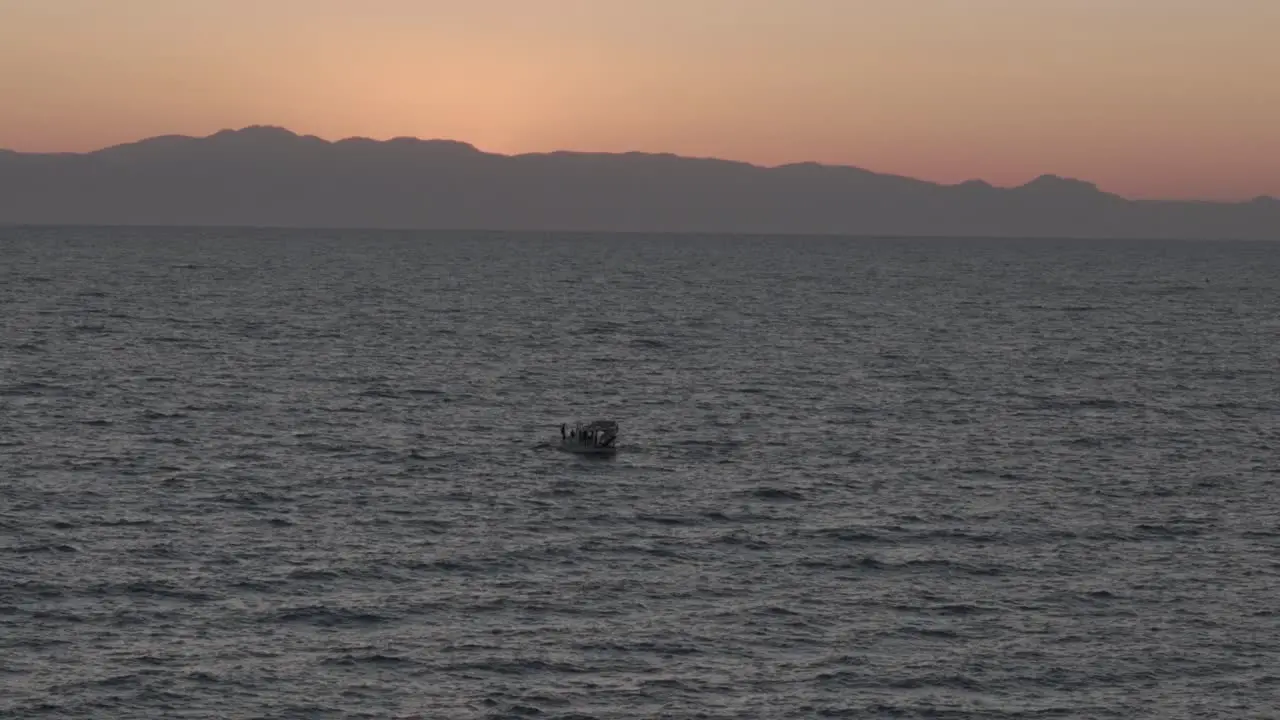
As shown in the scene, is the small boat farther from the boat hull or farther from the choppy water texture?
the choppy water texture

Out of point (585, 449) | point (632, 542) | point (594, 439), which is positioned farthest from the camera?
point (594, 439)

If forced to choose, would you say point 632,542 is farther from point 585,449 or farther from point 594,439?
point 594,439

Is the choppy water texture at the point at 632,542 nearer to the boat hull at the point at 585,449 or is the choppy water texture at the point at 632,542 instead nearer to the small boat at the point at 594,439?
the boat hull at the point at 585,449

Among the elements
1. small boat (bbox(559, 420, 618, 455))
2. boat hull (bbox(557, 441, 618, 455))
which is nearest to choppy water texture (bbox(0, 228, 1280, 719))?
boat hull (bbox(557, 441, 618, 455))

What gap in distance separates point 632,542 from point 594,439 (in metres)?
20.8

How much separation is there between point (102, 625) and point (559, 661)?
589 inches

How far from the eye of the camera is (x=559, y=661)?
4659 centimetres

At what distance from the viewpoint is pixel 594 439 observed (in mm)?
82375

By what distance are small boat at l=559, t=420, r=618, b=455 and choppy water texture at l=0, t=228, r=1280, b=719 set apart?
5.79 feet

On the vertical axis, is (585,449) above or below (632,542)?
above

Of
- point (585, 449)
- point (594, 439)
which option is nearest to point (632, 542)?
point (585, 449)

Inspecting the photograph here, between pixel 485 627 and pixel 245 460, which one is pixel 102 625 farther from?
pixel 245 460

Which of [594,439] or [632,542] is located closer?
[632,542]

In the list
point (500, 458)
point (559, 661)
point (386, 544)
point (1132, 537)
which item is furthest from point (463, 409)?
point (559, 661)
